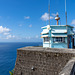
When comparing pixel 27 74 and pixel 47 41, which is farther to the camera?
pixel 47 41

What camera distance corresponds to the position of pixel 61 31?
11.1m

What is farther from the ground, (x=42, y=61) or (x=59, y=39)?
(x=59, y=39)

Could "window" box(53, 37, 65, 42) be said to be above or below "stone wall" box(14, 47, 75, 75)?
above

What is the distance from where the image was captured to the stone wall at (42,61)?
6320 mm

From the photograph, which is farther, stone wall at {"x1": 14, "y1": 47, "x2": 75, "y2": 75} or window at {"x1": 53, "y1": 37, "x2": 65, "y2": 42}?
window at {"x1": 53, "y1": 37, "x2": 65, "y2": 42}

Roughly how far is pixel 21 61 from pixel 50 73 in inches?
131

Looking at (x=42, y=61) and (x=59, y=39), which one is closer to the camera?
(x=42, y=61)

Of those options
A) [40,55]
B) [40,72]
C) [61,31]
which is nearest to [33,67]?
[40,72]

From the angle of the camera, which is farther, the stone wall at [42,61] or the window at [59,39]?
the window at [59,39]

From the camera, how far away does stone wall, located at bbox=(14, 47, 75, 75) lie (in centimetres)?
632

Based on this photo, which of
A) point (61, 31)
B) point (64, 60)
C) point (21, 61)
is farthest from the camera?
point (61, 31)

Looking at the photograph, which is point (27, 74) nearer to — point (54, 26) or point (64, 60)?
point (64, 60)

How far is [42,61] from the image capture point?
6.96 m

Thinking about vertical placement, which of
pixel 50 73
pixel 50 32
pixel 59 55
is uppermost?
pixel 50 32
